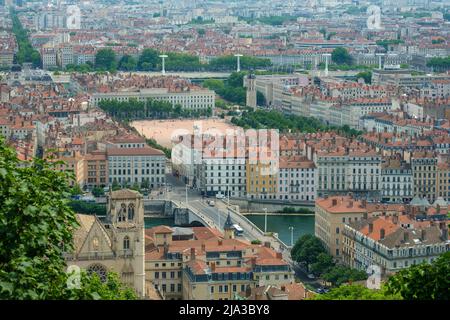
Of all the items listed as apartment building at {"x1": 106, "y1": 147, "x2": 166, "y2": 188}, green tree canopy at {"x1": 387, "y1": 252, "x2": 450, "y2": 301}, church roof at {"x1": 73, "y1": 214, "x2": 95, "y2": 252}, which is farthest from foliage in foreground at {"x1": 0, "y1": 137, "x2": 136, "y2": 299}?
apartment building at {"x1": 106, "y1": 147, "x2": 166, "y2": 188}

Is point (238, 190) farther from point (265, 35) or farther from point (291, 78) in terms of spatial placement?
point (265, 35)

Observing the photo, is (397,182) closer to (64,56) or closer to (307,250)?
(307,250)

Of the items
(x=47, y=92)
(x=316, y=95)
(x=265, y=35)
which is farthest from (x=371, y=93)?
(x=265, y=35)

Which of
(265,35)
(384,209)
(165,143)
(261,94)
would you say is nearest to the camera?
(384,209)

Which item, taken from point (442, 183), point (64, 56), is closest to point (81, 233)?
point (442, 183)

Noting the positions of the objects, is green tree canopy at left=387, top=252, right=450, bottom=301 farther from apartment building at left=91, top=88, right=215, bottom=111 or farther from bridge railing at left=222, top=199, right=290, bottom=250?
apartment building at left=91, top=88, right=215, bottom=111

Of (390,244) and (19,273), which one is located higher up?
(19,273)
